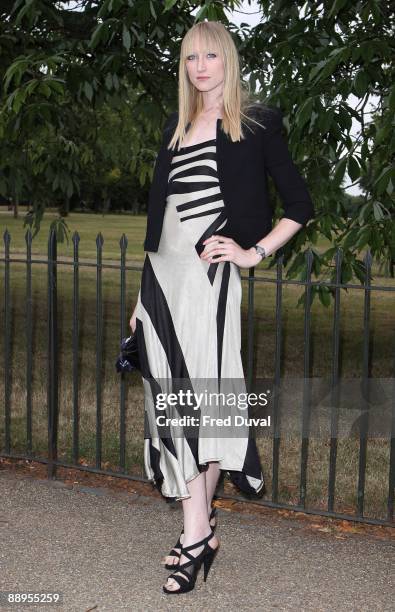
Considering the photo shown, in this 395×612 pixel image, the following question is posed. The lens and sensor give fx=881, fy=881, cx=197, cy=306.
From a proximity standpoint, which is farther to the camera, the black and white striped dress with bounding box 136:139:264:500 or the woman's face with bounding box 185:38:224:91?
the black and white striped dress with bounding box 136:139:264:500

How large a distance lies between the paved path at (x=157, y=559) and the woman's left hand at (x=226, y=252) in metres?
1.49

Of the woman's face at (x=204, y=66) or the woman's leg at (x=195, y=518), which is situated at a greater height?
the woman's face at (x=204, y=66)

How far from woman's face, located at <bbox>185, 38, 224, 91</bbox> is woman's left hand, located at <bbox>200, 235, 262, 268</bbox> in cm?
63

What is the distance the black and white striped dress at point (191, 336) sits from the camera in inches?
147

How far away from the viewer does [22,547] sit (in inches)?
174

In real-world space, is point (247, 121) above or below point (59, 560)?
above

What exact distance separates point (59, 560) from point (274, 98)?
3485 mm

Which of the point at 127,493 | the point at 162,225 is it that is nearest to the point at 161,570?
the point at 127,493

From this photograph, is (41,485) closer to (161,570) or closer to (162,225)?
(161,570)

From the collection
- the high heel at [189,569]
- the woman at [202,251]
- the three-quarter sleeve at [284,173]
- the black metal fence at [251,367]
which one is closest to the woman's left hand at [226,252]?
the woman at [202,251]

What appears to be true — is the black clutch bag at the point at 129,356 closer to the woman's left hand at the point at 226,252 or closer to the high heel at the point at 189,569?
the woman's left hand at the point at 226,252

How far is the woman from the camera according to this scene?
3656 millimetres

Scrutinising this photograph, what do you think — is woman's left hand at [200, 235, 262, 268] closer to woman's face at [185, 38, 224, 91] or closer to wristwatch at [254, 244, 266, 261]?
wristwatch at [254, 244, 266, 261]

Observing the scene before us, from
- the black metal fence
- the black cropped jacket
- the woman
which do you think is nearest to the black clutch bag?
the woman
